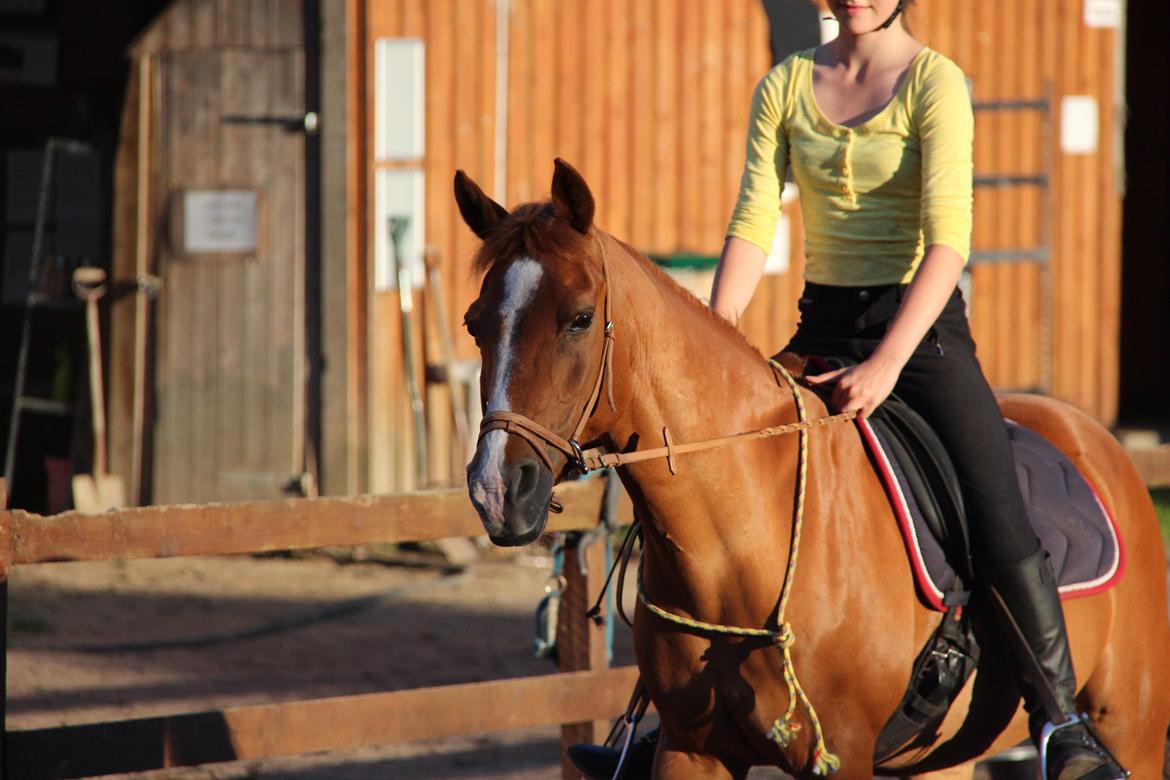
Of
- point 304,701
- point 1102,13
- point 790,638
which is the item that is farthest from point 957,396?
point 1102,13

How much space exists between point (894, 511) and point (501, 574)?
6.17 meters

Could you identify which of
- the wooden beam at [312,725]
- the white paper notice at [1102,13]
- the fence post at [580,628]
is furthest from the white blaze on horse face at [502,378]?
the white paper notice at [1102,13]

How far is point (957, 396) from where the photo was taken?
3428 mm

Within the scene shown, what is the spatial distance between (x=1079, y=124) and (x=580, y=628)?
27.1 feet

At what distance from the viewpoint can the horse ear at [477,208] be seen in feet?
9.56

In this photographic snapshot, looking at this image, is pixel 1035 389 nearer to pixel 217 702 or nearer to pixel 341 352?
pixel 341 352

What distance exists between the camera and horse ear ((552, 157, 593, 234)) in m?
2.75

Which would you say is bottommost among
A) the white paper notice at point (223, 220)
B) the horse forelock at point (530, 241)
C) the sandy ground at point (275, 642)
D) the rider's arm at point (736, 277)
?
the sandy ground at point (275, 642)

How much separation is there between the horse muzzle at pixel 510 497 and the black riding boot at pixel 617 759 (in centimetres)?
122

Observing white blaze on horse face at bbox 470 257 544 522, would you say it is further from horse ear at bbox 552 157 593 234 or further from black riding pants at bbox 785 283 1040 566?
black riding pants at bbox 785 283 1040 566

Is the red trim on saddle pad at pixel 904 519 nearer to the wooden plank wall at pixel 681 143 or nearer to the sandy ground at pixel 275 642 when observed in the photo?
the sandy ground at pixel 275 642

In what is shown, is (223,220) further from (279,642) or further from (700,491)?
(700,491)

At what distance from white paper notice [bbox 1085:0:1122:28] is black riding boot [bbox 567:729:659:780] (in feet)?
31.2

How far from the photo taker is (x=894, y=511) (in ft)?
10.9
